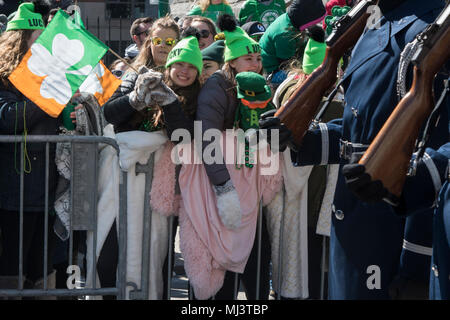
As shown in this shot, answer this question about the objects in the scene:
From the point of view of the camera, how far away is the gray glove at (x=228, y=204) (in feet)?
13.7

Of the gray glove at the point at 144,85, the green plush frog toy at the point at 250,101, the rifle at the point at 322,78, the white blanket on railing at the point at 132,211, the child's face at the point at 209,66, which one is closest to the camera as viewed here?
the rifle at the point at 322,78

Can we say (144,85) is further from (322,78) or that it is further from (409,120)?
(409,120)

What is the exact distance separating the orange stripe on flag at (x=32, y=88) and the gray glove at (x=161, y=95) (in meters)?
0.58

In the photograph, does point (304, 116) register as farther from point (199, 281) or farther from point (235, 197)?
point (199, 281)

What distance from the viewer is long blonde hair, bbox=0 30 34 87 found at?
4.53 m

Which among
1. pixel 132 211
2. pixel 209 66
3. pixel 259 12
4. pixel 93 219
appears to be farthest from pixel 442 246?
pixel 259 12

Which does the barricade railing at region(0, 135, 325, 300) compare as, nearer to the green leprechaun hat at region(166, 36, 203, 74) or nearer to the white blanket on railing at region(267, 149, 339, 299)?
the white blanket on railing at region(267, 149, 339, 299)

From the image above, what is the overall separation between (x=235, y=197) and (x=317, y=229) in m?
0.56

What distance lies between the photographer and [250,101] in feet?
14.0

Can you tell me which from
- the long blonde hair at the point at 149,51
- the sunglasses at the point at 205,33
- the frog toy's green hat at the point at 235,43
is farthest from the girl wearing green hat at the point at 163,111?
the sunglasses at the point at 205,33

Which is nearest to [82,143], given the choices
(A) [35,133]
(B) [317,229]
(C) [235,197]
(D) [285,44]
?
(A) [35,133]

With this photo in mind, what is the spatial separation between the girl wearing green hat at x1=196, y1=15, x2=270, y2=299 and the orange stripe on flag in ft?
2.70

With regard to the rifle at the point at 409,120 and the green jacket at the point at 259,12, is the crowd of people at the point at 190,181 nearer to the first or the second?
the rifle at the point at 409,120

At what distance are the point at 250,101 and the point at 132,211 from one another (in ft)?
2.96
